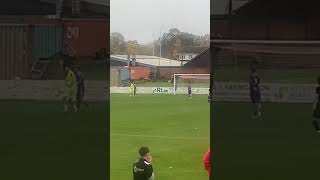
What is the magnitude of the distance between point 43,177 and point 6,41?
2.56 feet

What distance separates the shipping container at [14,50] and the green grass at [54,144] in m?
0.29

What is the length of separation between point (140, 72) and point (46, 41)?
18891 mm

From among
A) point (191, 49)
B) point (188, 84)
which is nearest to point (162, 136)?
point (188, 84)

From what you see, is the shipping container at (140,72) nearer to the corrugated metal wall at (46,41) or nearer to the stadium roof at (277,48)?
the stadium roof at (277,48)

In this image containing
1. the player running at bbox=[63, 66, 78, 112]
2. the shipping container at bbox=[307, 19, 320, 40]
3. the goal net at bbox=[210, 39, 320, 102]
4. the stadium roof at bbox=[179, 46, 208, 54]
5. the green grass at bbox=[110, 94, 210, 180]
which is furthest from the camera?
the stadium roof at bbox=[179, 46, 208, 54]

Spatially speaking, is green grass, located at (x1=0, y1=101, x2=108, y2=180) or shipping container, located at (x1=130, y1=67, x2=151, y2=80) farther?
shipping container, located at (x1=130, y1=67, x2=151, y2=80)

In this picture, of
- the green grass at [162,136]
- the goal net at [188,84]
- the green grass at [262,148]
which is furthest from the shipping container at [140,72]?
the green grass at [262,148]

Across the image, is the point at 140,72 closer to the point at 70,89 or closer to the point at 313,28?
the point at 313,28

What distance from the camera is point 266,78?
4.14 metres

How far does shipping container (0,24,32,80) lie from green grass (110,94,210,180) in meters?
3.13

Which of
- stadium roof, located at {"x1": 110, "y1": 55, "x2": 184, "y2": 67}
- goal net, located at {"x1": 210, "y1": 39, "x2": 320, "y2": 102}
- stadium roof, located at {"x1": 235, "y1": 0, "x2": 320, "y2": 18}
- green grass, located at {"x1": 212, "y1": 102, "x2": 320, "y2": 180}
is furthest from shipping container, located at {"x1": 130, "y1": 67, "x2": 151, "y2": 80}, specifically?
stadium roof, located at {"x1": 235, "y1": 0, "x2": 320, "y2": 18}

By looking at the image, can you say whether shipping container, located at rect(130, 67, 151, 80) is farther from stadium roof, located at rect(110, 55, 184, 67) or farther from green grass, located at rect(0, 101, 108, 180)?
green grass, located at rect(0, 101, 108, 180)

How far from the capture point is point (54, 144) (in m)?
2.90

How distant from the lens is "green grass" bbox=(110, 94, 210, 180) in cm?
646
